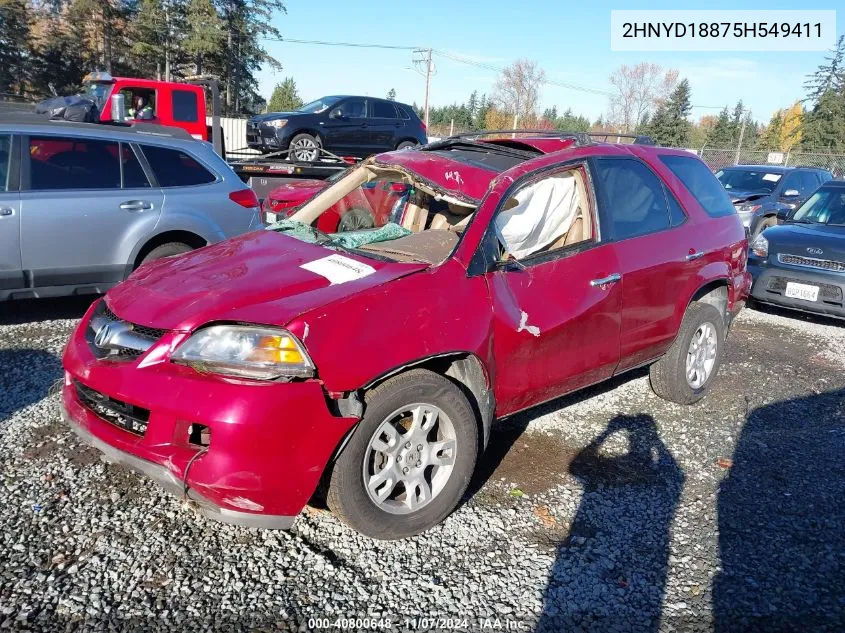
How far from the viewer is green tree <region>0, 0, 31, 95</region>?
1363 inches

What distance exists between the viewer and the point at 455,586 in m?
2.79

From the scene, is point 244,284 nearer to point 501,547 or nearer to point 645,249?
point 501,547

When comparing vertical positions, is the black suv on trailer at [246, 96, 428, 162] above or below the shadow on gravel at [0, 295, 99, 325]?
above

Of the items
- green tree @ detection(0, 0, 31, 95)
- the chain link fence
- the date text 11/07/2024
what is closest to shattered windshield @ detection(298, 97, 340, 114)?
the date text 11/07/2024

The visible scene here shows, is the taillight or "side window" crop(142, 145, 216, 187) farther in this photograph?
the taillight

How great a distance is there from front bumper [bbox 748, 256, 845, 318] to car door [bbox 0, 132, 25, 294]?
753 cm

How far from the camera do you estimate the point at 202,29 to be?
3744 centimetres

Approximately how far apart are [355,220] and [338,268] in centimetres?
141

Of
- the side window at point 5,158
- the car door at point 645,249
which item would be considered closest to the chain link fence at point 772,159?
the car door at point 645,249

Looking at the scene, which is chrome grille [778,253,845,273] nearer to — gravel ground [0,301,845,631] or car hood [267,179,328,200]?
gravel ground [0,301,845,631]

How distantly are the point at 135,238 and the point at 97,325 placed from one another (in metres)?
2.74

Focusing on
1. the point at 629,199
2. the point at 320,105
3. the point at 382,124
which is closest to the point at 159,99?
the point at 320,105

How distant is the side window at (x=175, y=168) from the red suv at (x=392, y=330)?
2.32 m

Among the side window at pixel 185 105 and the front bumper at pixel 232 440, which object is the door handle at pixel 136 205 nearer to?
the front bumper at pixel 232 440
